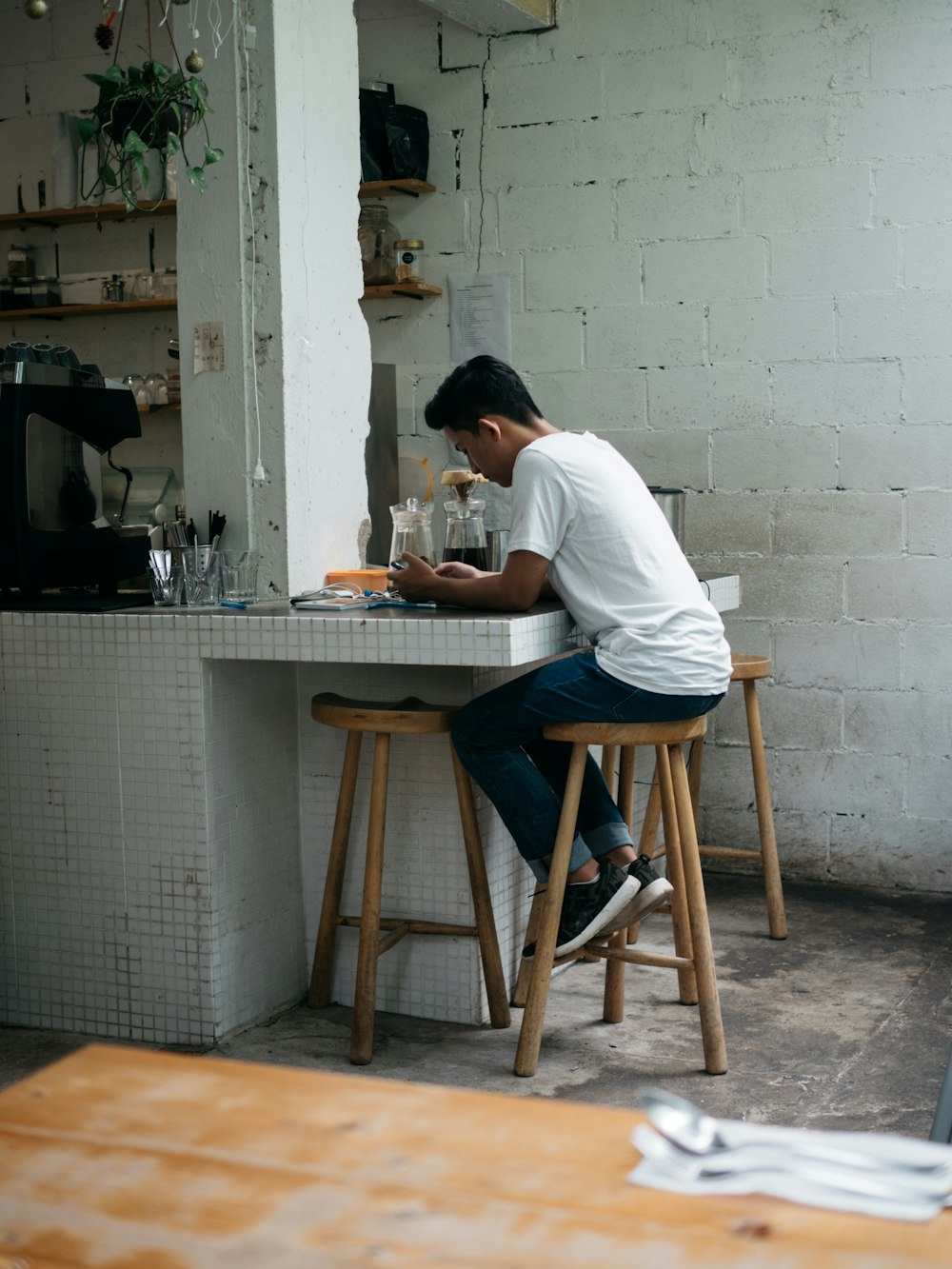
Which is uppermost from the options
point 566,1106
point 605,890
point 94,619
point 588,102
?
point 588,102

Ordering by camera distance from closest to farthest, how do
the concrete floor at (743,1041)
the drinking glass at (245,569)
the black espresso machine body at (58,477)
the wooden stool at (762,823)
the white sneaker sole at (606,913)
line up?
the concrete floor at (743,1041) < the white sneaker sole at (606,913) < the black espresso machine body at (58,477) < the drinking glass at (245,569) < the wooden stool at (762,823)

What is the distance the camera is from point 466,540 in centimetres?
307

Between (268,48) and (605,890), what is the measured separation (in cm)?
197

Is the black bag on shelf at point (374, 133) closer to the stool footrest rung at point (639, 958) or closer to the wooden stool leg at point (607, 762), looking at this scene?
the wooden stool leg at point (607, 762)

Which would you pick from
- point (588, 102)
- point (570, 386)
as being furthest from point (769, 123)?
point (570, 386)

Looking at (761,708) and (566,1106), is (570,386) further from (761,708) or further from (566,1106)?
(566,1106)

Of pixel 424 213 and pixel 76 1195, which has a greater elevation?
pixel 424 213

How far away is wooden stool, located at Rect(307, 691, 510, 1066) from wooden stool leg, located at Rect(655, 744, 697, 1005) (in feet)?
1.28

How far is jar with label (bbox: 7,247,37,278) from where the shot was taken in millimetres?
5258

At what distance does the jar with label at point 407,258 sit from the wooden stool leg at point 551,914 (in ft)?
7.63

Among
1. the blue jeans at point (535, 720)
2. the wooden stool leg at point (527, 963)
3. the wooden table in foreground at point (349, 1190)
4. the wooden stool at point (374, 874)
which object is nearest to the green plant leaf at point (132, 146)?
the wooden stool at point (374, 874)

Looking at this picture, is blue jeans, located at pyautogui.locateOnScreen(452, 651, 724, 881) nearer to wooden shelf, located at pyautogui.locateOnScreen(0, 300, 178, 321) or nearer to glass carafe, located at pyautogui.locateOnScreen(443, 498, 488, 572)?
glass carafe, located at pyautogui.locateOnScreen(443, 498, 488, 572)

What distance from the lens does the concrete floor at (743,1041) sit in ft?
8.69

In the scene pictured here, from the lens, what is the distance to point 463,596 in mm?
2775
